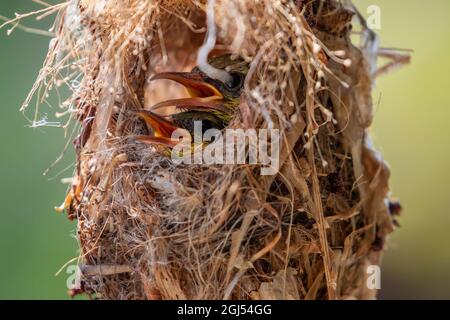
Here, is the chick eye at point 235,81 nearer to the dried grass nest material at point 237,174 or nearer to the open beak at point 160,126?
the dried grass nest material at point 237,174

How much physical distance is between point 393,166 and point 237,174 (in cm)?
174

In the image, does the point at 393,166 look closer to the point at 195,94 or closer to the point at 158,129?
the point at 195,94

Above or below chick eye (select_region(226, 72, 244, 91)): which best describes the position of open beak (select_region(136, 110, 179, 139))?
below

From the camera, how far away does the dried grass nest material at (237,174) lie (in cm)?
136

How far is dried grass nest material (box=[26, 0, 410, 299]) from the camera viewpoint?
1.36m

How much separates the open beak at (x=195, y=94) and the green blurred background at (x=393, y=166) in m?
1.19

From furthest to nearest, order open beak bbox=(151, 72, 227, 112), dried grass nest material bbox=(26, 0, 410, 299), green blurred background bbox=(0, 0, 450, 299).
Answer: green blurred background bbox=(0, 0, 450, 299) < open beak bbox=(151, 72, 227, 112) < dried grass nest material bbox=(26, 0, 410, 299)

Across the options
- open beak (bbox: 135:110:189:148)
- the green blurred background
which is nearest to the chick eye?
open beak (bbox: 135:110:189:148)

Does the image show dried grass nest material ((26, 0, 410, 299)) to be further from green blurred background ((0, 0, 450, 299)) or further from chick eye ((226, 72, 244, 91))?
green blurred background ((0, 0, 450, 299))

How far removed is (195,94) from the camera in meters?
1.68

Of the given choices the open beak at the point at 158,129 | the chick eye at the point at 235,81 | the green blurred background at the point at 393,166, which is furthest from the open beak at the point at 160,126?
the green blurred background at the point at 393,166

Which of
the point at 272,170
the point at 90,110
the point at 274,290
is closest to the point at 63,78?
the point at 90,110

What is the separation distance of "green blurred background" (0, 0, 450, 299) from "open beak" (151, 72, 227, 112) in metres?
1.19

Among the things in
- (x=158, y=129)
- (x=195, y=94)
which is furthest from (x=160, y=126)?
(x=195, y=94)
